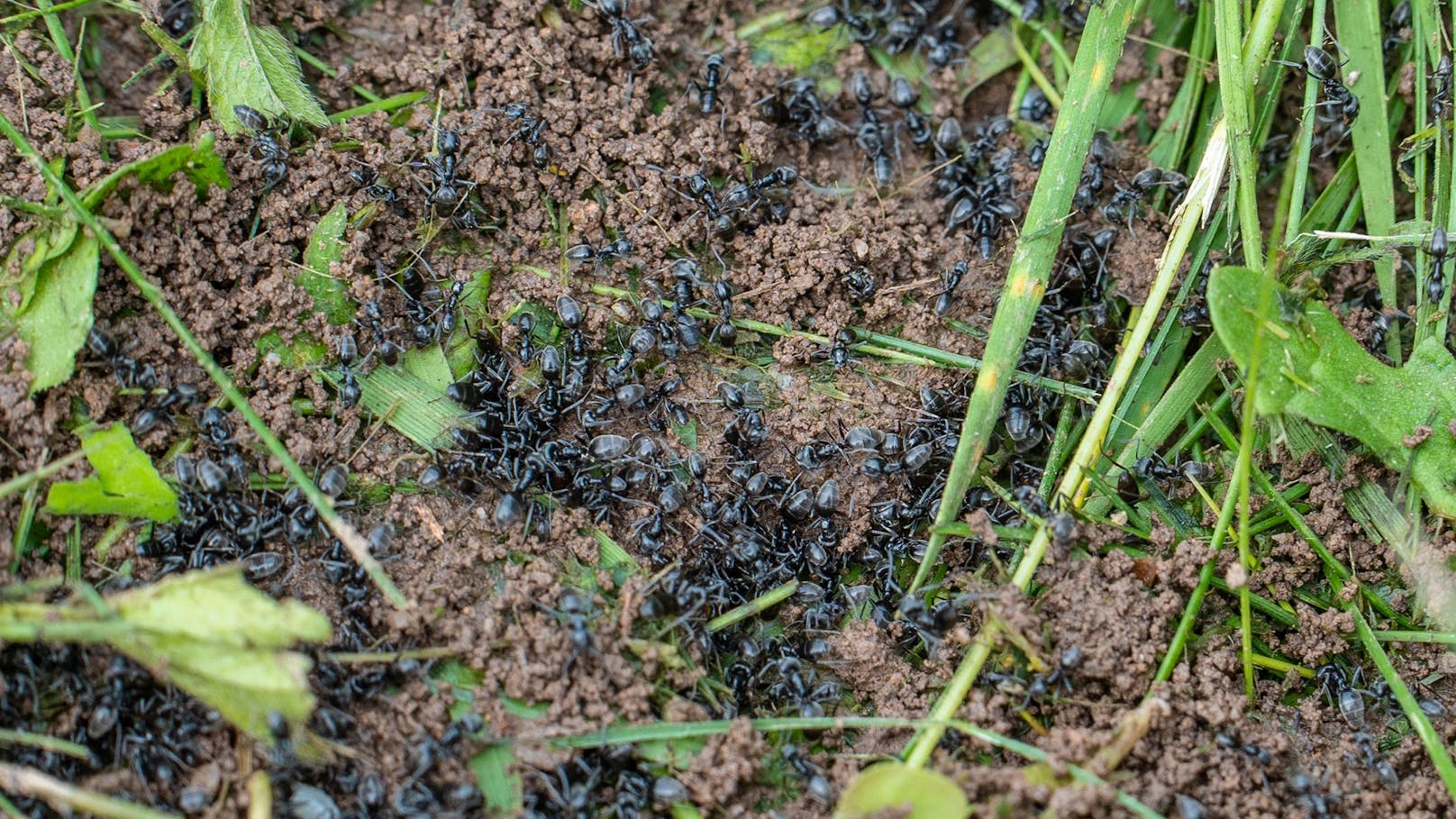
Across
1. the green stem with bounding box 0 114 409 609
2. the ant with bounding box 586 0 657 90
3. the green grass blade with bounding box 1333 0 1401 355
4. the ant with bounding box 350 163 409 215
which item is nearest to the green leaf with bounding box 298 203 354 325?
the ant with bounding box 350 163 409 215

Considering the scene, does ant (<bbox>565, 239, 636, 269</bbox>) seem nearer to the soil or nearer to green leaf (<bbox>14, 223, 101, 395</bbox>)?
the soil

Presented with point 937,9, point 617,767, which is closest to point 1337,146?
point 937,9

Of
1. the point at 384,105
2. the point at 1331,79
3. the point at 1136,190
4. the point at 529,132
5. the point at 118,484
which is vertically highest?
the point at 1331,79

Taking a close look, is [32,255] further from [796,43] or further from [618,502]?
[796,43]

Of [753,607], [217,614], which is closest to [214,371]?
[217,614]

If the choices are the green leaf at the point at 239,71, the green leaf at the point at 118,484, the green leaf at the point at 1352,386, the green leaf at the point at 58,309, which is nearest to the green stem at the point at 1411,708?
the green leaf at the point at 1352,386

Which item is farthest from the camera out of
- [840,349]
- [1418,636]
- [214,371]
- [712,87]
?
[712,87]

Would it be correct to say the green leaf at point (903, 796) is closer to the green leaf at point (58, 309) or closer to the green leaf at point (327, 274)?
the green leaf at point (327, 274)
